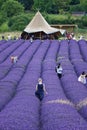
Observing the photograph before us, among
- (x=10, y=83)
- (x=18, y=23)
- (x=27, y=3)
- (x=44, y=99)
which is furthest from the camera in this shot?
(x=27, y=3)

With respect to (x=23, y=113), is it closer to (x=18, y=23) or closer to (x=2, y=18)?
(x=18, y=23)

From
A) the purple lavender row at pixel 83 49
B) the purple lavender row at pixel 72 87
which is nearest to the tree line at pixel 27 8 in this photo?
the purple lavender row at pixel 83 49

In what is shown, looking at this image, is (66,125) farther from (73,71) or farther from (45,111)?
(73,71)

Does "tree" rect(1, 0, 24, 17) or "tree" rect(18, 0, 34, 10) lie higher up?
"tree" rect(1, 0, 24, 17)

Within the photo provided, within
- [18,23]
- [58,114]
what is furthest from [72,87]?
[18,23]

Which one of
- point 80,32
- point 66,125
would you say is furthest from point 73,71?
point 80,32

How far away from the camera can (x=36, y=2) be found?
111875mm

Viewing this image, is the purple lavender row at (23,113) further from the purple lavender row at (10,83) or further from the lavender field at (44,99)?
the purple lavender row at (10,83)

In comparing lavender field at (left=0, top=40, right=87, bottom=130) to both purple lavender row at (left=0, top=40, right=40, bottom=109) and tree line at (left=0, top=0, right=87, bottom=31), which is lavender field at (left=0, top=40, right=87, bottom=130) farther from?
tree line at (left=0, top=0, right=87, bottom=31)

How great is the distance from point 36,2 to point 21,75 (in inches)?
3485

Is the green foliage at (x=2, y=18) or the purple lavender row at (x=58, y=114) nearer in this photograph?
the purple lavender row at (x=58, y=114)

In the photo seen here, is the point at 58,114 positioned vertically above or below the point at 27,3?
above

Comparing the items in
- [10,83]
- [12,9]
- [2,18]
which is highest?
[10,83]

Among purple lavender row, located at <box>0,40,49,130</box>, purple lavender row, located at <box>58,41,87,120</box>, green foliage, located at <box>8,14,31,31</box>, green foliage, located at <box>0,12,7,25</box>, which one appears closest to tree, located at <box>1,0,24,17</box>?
green foliage, located at <box>0,12,7,25</box>
